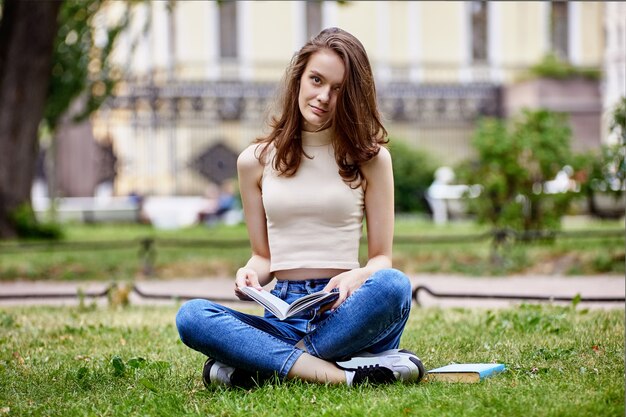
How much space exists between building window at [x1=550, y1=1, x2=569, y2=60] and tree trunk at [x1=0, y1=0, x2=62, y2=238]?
1969cm

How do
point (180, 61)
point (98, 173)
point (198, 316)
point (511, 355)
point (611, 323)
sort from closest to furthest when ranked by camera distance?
point (198, 316)
point (511, 355)
point (611, 323)
point (98, 173)
point (180, 61)

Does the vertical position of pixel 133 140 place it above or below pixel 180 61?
below

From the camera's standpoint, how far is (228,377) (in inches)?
178

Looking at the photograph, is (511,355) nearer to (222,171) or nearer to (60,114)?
(60,114)

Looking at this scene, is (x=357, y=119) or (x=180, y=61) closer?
(x=357, y=119)

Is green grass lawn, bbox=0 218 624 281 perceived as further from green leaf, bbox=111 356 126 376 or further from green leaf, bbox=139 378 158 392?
green leaf, bbox=139 378 158 392

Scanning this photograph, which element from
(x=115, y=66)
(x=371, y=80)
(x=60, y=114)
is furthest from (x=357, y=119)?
(x=115, y=66)

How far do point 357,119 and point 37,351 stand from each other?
2.45 metres

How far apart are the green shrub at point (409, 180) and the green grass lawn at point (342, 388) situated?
1764cm

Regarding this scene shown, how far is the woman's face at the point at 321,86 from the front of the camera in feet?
14.9

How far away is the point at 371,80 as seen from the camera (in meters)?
4.59

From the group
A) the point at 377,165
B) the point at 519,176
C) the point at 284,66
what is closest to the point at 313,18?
the point at 284,66

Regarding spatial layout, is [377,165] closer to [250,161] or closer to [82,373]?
[250,161]

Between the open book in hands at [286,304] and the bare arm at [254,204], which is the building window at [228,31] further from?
the open book in hands at [286,304]
